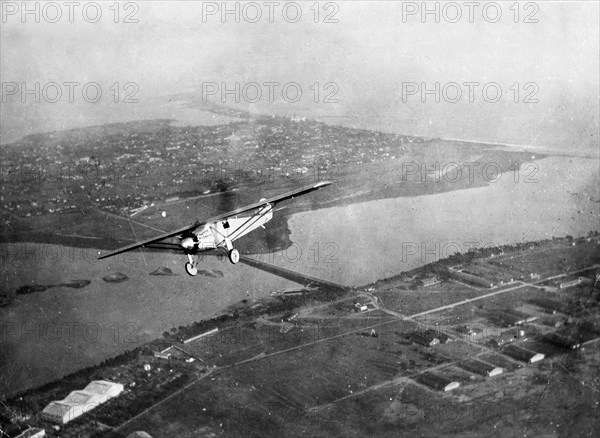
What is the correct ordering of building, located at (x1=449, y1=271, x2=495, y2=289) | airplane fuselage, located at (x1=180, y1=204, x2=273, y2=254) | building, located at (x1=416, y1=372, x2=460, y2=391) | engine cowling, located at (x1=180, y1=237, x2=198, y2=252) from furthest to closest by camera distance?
building, located at (x1=449, y1=271, x2=495, y2=289) < building, located at (x1=416, y1=372, x2=460, y2=391) < airplane fuselage, located at (x1=180, y1=204, x2=273, y2=254) < engine cowling, located at (x1=180, y1=237, x2=198, y2=252)

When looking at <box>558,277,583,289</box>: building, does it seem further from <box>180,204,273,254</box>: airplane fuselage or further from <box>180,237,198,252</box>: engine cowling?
<box>180,237,198,252</box>: engine cowling

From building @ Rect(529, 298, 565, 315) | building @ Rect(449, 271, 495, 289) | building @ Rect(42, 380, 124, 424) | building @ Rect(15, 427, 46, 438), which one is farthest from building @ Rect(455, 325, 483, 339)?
building @ Rect(15, 427, 46, 438)

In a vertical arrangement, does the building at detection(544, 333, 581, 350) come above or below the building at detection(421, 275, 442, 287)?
below

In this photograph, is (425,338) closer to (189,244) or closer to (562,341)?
(562,341)

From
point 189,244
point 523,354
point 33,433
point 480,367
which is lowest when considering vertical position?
point 33,433

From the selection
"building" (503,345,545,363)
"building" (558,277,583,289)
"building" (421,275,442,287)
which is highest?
"building" (558,277,583,289)

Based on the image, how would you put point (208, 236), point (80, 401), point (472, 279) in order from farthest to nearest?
point (472, 279), point (80, 401), point (208, 236)

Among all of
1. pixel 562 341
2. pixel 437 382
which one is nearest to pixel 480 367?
pixel 437 382

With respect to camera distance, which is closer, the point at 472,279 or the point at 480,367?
the point at 480,367

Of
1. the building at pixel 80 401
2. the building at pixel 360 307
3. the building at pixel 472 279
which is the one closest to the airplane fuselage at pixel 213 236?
the building at pixel 80 401

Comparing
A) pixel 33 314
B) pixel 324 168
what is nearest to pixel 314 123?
pixel 324 168
